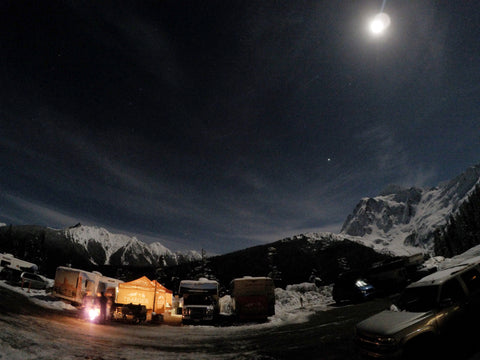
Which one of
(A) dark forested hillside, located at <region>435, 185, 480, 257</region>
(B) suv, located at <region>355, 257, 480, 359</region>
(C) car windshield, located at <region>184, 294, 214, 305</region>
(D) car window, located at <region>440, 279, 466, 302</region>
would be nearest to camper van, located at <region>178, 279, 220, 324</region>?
(C) car windshield, located at <region>184, 294, 214, 305</region>

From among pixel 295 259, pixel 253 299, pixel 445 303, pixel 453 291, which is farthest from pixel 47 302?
pixel 295 259

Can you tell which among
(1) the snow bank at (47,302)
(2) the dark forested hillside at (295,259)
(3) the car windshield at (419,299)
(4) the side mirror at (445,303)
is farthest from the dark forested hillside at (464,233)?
(1) the snow bank at (47,302)

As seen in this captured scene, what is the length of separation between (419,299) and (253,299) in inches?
586

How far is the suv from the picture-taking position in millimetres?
5699

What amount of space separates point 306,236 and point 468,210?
75.9 metres

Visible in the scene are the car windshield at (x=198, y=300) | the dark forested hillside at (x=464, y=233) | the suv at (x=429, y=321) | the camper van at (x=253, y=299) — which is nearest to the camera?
the suv at (x=429, y=321)

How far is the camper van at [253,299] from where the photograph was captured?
19703 millimetres

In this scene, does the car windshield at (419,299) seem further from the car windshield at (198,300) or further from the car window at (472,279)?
the car windshield at (198,300)

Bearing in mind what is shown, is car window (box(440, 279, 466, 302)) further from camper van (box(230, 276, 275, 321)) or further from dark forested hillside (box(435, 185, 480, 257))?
dark forested hillside (box(435, 185, 480, 257))

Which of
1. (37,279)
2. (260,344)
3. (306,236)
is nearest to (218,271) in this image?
(306,236)

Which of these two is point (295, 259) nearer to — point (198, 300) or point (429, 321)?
point (198, 300)

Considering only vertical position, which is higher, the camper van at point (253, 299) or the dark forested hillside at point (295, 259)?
the dark forested hillside at point (295, 259)

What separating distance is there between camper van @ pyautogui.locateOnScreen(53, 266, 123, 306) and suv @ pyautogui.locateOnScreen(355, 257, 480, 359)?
2192 cm

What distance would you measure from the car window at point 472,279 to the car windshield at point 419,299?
3.16ft
